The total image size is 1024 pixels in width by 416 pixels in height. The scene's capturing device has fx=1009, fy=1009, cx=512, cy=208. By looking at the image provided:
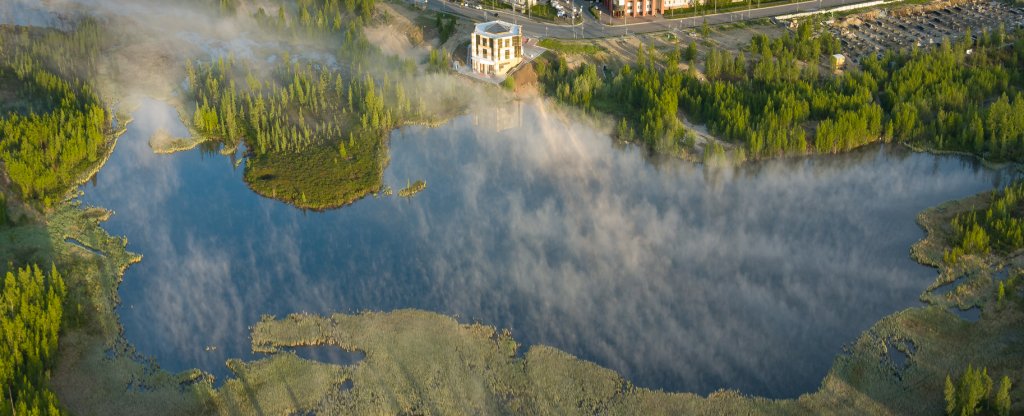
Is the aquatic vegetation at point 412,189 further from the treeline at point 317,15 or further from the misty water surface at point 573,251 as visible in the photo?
the treeline at point 317,15

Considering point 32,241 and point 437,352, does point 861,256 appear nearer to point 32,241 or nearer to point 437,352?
point 437,352

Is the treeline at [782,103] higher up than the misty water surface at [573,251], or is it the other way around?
the treeline at [782,103]

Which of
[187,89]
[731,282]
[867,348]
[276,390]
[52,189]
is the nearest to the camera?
[276,390]

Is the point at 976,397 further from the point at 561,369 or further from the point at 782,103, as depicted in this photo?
the point at 782,103

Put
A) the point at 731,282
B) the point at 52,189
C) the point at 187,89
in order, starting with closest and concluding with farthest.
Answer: the point at 731,282 → the point at 52,189 → the point at 187,89

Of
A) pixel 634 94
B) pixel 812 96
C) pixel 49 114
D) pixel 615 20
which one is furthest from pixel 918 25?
pixel 49 114

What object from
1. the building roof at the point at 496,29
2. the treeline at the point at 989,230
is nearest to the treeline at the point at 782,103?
the treeline at the point at 989,230

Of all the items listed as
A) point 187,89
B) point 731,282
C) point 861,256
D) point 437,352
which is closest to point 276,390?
point 437,352
